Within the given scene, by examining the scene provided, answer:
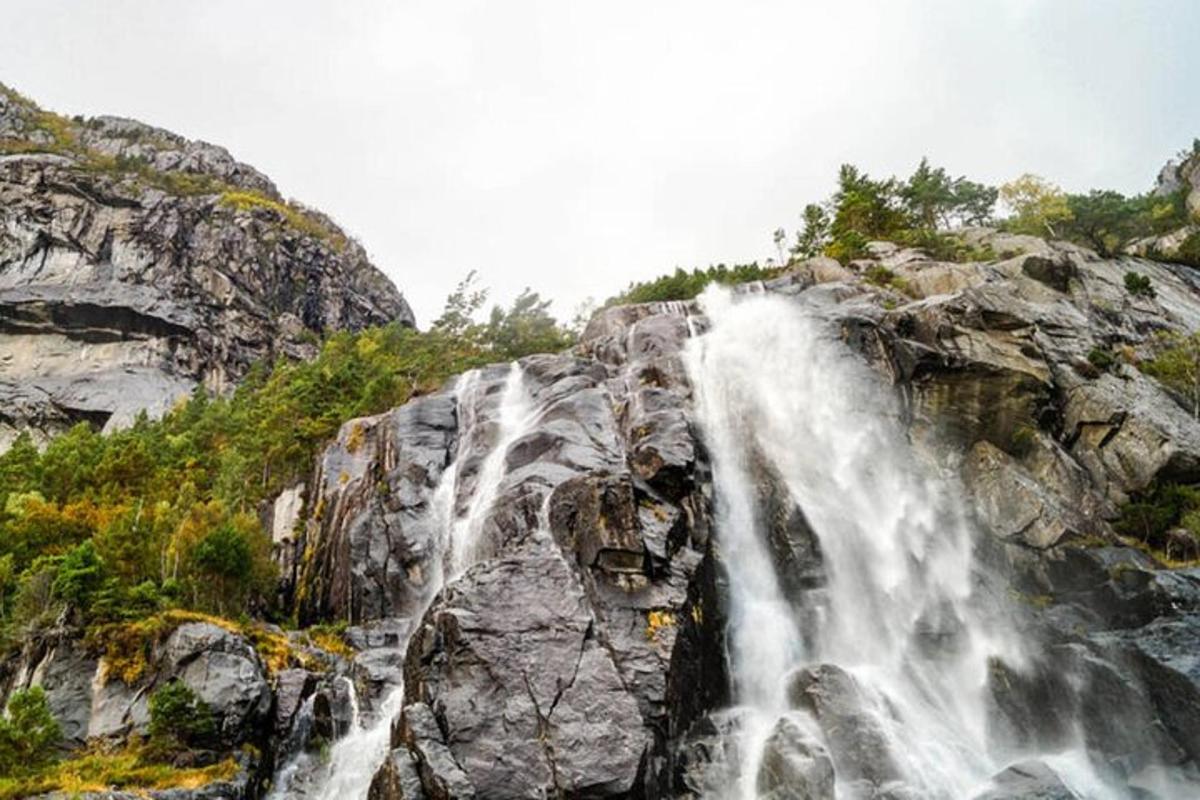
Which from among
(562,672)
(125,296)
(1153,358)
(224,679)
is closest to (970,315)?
(1153,358)

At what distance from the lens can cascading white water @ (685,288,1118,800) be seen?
61.8 ft

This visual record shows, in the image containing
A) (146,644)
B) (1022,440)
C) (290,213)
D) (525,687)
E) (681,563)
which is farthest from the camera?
(290,213)

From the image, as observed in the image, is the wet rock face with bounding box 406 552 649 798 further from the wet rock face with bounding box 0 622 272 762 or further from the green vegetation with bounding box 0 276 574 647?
the green vegetation with bounding box 0 276 574 647

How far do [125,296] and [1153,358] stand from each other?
3119 inches

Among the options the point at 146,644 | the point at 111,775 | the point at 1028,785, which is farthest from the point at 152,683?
the point at 1028,785

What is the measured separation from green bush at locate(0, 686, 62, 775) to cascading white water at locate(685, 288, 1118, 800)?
15720 millimetres

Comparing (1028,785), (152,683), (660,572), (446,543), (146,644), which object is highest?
(446,543)

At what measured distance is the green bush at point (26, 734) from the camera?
652 inches

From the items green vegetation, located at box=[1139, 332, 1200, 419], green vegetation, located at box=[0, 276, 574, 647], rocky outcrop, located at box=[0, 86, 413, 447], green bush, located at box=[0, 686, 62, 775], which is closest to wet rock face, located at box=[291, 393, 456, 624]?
green vegetation, located at box=[0, 276, 574, 647]

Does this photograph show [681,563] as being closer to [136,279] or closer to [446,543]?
[446,543]

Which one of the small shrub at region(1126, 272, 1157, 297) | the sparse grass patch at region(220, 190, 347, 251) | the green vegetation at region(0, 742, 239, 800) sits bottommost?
the green vegetation at region(0, 742, 239, 800)

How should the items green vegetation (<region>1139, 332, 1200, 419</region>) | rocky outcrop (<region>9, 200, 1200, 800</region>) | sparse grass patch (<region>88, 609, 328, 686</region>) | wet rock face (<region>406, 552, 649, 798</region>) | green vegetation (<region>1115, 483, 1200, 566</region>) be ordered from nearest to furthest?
wet rock face (<region>406, 552, 649, 798</region>) < rocky outcrop (<region>9, 200, 1200, 800</region>) < sparse grass patch (<region>88, 609, 328, 686</region>) < green vegetation (<region>1115, 483, 1200, 566</region>) < green vegetation (<region>1139, 332, 1200, 419</region>)

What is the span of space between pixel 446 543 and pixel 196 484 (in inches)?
799

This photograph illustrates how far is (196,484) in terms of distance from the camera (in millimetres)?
38844
